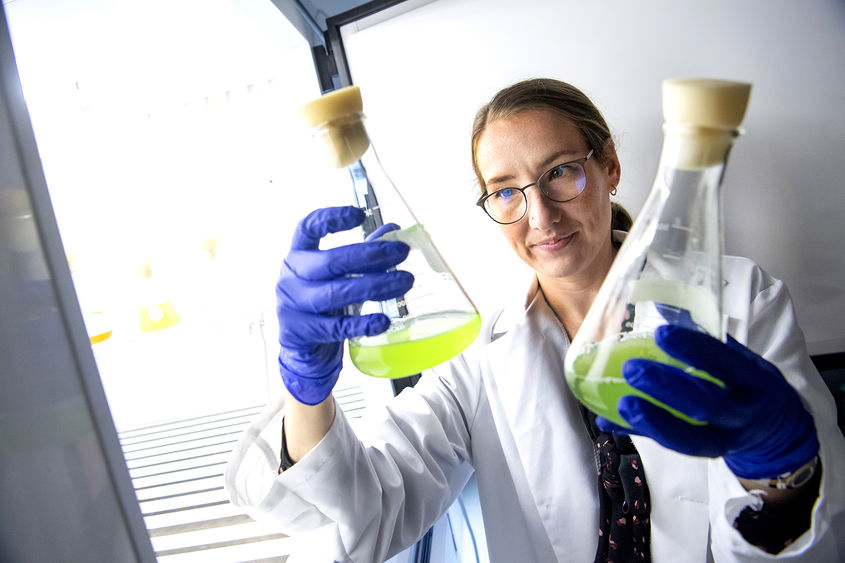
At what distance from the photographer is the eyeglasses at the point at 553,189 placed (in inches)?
41.5

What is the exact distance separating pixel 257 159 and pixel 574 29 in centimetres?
134

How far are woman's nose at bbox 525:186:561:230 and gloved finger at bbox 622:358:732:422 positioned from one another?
1.86 feet

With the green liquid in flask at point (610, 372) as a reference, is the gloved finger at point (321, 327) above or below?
above

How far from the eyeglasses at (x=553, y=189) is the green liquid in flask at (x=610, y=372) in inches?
21.8

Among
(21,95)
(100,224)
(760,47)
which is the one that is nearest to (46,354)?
(21,95)

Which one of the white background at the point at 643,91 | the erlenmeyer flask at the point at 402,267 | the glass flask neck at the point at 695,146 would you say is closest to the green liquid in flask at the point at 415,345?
the erlenmeyer flask at the point at 402,267

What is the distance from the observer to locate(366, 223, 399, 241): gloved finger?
0.68 m

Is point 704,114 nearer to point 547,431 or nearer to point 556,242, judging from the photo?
point 556,242

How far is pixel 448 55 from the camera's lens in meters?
1.50

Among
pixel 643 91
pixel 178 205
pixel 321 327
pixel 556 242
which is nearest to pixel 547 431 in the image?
pixel 556 242

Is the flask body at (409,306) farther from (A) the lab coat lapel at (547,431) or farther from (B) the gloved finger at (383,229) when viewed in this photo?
(A) the lab coat lapel at (547,431)

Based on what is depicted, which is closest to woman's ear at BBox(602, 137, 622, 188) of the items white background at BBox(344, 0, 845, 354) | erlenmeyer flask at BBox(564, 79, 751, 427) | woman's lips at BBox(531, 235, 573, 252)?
woman's lips at BBox(531, 235, 573, 252)

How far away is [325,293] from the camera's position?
675mm

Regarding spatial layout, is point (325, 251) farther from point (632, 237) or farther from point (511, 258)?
point (511, 258)
